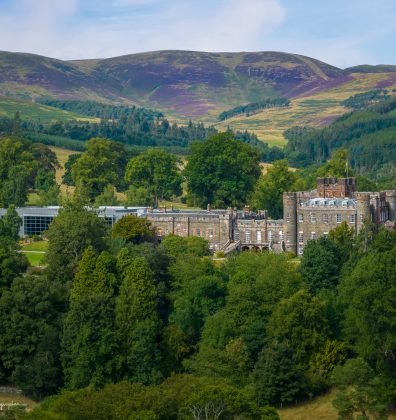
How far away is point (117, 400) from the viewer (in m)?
60.9

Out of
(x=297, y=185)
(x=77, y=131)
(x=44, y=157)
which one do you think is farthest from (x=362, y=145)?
Answer: (x=297, y=185)

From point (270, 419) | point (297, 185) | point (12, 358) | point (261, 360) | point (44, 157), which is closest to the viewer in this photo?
point (270, 419)

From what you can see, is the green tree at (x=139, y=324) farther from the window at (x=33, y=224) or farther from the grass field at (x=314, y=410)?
the window at (x=33, y=224)

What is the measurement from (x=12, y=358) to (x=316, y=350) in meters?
20.0

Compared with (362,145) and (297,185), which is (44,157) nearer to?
(297,185)

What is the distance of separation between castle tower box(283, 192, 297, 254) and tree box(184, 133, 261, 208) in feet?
77.2

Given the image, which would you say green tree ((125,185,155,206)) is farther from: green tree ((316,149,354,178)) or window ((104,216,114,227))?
green tree ((316,149,354,178))

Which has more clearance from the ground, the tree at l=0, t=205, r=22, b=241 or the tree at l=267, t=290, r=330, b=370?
the tree at l=0, t=205, r=22, b=241

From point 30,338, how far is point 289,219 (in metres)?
27.4

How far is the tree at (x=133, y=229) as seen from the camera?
307ft

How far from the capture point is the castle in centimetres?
9162

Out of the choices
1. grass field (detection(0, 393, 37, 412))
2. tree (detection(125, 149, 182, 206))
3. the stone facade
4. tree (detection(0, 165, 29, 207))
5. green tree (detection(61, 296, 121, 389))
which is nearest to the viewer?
green tree (detection(61, 296, 121, 389))

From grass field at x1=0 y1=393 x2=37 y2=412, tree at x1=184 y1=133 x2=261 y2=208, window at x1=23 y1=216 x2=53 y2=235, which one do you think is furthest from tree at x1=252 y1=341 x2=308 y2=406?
tree at x1=184 y1=133 x2=261 y2=208

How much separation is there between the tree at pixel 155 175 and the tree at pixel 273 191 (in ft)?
45.8
